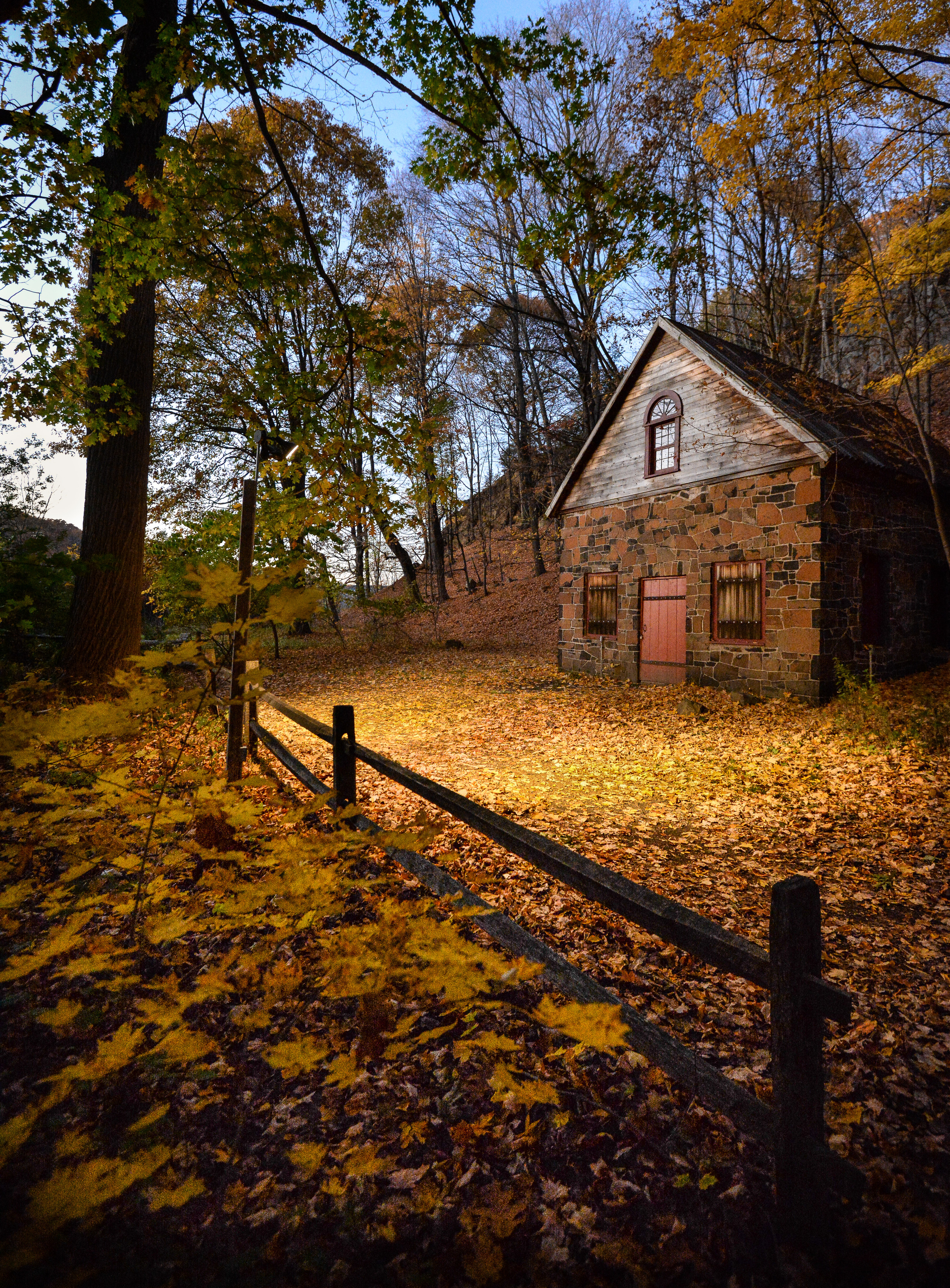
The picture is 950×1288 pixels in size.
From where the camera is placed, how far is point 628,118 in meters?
17.3

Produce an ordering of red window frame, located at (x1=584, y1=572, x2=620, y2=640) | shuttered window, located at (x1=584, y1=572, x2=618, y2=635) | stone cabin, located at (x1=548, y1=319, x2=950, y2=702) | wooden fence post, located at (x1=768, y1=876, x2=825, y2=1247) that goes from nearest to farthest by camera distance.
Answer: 1. wooden fence post, located at (x1=768, y1=876, x2=825, y2=1247)
2. stone cabin, located at (x1=548, y1=319, x2=950, y2=702)
3. red window frame, located at (x1=584, y1=572, x2=620, y2=640)
4. shuttered window, located at (x1=584, y1=572, x2=618, y2=635)

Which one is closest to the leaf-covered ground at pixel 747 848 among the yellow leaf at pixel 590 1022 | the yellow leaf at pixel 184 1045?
the yellow leaf at pixel 590 1022

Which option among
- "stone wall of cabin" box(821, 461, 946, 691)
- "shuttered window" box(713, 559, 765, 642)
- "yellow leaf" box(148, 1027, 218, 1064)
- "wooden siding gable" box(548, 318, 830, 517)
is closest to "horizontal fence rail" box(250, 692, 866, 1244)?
"yellow leaf" box(148, 1027, 218, 1064)

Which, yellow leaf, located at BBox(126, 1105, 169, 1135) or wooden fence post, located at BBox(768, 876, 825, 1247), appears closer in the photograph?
wooden fence post, located at BBox(768, 876, 825, 1247)

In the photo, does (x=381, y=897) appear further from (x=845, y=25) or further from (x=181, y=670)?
(x=845, y=25)

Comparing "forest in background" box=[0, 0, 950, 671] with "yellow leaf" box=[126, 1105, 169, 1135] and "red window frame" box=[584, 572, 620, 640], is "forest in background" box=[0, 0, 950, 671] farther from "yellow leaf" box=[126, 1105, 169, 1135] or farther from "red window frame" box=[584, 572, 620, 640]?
"red window frame" box=[584, 572, 620, 640]

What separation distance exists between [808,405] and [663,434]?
2.93 m

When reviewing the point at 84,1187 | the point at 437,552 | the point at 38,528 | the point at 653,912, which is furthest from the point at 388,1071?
the point at 437,552

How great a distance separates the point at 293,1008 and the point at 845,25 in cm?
1105

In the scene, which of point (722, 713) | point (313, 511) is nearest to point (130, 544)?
point (313, 511)

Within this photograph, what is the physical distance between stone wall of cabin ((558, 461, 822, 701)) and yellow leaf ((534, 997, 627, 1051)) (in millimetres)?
9720

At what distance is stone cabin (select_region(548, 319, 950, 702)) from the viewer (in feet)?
33.9

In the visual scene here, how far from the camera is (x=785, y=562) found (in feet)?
34.8

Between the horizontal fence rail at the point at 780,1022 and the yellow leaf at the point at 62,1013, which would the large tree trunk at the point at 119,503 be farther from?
the horizontal fence rail at the point at 780,1022
